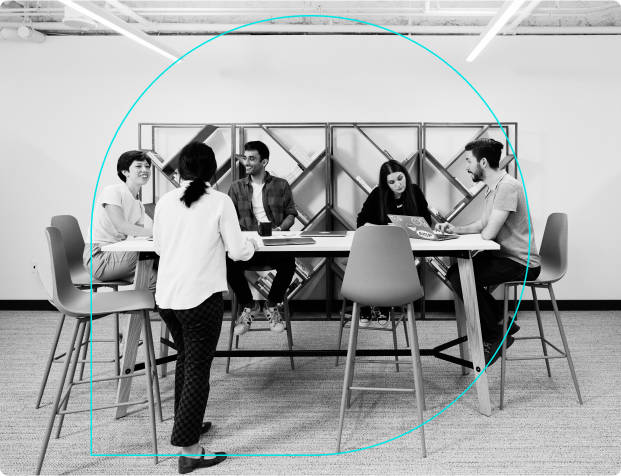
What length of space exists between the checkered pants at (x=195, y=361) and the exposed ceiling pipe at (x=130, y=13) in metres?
3.22

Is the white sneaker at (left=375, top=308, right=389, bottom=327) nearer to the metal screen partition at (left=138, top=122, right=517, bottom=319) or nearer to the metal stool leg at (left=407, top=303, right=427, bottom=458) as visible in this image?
the metal screen partition at (left=138, top=122, right=517, bottom=319)

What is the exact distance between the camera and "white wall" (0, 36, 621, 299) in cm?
473

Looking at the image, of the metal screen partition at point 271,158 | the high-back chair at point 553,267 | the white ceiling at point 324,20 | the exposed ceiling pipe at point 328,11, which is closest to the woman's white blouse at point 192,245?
the high-back chair at point 553,267

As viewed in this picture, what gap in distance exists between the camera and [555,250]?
9.85ft

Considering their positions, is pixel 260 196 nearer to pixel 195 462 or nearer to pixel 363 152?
pixel 363 152

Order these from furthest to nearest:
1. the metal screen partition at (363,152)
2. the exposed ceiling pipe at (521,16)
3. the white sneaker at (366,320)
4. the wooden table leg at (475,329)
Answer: the metal screen partition at (363,152) < the exposed ceiling pipe at (521,16) < the white sneaker at (366,320) < the wooden table leg at (475,329)

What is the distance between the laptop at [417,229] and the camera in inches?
105

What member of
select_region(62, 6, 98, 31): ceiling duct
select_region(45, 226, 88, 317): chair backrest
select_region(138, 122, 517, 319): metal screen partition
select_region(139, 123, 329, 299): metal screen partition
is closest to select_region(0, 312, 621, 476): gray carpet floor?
select_region(45, 226, 88, 317): chair backrest

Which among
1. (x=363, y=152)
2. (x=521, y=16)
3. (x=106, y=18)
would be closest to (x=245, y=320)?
(x=106, y=18)

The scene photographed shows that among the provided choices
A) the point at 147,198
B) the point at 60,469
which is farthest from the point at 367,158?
the point at 60,469

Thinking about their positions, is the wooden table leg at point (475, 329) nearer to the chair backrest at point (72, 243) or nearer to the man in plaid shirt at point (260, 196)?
the man in plaid shirt at point (260, 196)

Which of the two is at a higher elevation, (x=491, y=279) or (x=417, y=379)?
(x=491, y=279)

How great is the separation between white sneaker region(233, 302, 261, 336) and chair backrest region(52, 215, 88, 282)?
40.2 inches

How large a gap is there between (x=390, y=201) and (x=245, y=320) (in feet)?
4.81
